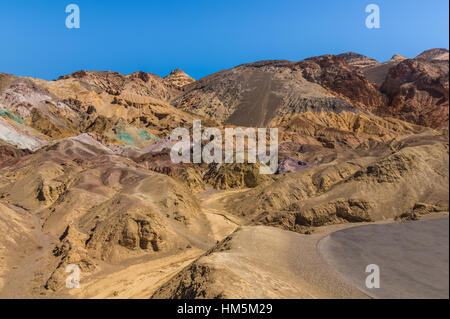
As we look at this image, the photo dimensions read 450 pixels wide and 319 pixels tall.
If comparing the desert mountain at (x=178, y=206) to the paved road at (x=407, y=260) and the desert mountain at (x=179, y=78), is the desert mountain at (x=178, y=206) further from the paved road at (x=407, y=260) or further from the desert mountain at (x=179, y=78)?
the desert mountain at (x=179, y=78)

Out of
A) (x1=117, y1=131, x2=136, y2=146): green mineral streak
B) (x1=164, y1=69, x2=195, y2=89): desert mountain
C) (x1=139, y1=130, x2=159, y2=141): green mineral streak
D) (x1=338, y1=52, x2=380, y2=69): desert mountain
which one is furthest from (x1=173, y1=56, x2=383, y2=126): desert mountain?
(x1=338, y1=52, x2=380, y2=69): desert mountain

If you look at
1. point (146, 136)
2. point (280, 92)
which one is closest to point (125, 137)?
point (146, 136)

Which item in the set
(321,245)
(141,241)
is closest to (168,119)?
(141,241)

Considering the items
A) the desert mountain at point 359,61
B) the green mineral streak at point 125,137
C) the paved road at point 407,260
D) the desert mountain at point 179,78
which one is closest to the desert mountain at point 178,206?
the green mineral streak at point 125,137

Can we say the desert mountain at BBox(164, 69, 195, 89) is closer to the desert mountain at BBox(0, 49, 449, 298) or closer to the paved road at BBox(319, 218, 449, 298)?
the desert mountain at BBox(0, 49, 449, 298)
